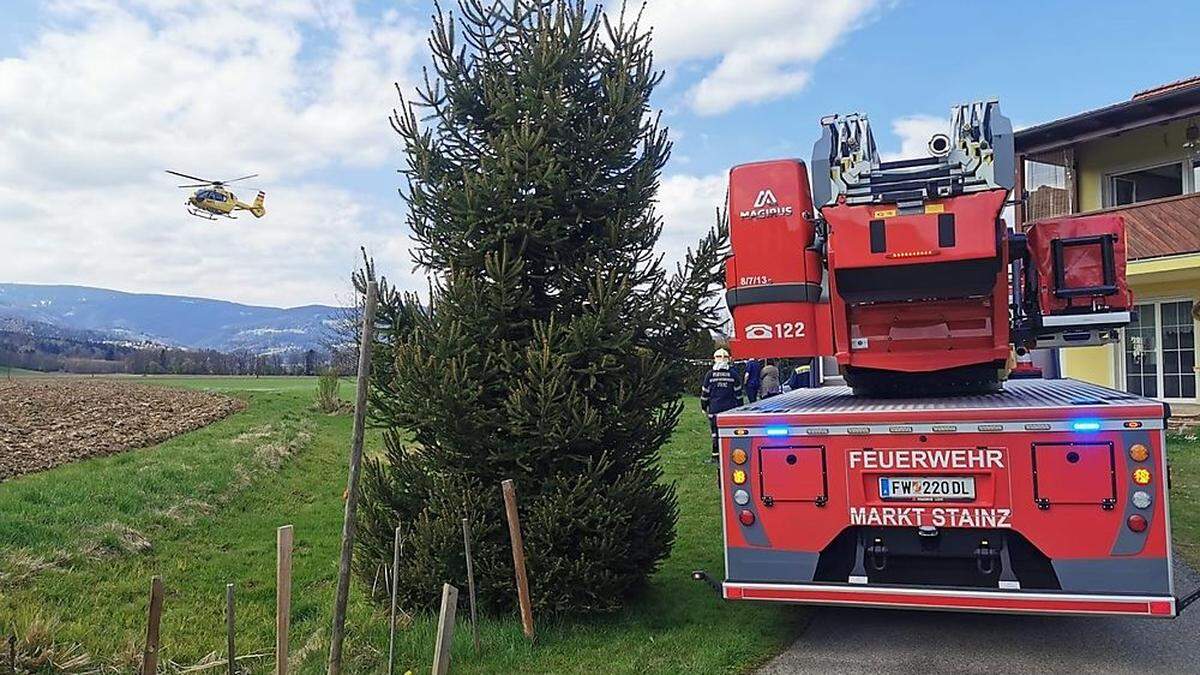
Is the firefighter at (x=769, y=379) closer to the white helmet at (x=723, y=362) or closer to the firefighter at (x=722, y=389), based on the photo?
the firefighter at (x=722, y=389)

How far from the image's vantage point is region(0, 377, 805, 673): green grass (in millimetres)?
5809

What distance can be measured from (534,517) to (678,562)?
116 inches

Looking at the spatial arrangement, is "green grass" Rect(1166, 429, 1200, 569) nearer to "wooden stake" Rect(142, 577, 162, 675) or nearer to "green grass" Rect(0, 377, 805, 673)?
"green grass" Rect(0, 377, 805, 673)

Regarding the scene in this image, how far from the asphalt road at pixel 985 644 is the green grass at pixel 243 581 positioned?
12.7 inches

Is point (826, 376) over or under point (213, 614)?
over

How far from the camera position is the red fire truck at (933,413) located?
528cm

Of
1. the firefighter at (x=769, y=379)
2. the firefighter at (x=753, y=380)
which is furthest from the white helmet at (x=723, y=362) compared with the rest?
the firefighter at (x=753, y=380)

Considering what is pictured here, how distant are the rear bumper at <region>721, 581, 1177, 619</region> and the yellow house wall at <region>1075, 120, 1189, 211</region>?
15.4m

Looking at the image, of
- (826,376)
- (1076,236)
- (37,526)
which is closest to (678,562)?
(826,376)

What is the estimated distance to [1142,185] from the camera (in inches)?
757

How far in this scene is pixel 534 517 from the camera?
6055 millimetres

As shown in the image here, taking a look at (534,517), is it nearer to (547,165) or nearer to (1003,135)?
(547,165)

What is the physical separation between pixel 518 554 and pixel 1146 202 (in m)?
16.1

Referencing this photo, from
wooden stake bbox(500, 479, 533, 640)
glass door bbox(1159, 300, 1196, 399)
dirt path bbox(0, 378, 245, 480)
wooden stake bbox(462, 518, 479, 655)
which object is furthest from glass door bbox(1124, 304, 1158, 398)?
dirt path bbox(0, 378, 245, 480)
